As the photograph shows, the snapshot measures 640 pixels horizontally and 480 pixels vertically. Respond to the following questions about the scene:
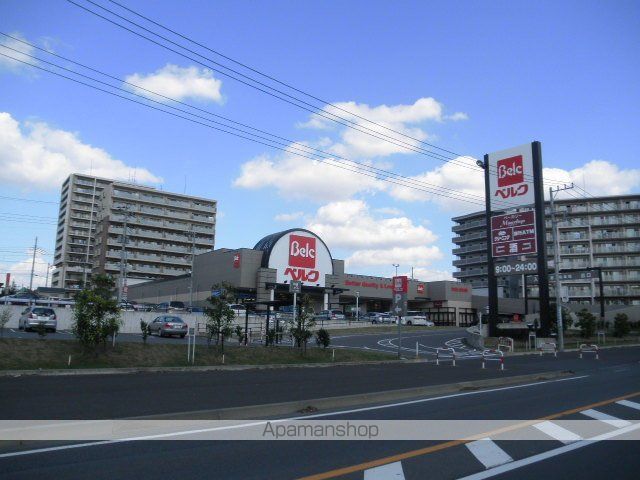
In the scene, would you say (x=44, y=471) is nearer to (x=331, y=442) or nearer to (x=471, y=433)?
(x=331, y=442)

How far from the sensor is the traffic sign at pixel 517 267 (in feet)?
142

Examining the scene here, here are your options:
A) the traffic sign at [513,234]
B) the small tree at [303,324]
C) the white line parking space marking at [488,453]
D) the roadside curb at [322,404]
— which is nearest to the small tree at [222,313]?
the small tree at [303,324]

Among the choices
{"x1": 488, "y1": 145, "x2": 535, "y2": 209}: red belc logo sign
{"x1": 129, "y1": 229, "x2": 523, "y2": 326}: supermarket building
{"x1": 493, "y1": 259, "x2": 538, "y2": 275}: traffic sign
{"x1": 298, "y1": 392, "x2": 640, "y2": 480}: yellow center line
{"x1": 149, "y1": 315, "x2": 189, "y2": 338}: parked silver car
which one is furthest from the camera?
{"x1": 129, "y1": 229, "x2": 523, "y2": 326}: supermarket building

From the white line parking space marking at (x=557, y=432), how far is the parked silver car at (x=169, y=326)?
26651 millimetres

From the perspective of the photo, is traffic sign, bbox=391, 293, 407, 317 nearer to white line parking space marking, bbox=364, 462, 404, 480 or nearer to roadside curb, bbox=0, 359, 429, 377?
roadside curb, bbox=0, 359, 429, 377

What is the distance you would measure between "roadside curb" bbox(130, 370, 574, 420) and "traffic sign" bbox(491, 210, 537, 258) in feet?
93.3

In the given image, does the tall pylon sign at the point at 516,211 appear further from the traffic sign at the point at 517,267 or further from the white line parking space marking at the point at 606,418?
the white line parking space marking at the point at 606,418

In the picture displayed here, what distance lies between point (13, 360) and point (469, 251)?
10759cm

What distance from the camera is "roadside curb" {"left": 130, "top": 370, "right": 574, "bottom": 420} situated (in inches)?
393

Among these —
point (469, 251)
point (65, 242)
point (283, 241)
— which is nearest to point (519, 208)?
point (283, 241)

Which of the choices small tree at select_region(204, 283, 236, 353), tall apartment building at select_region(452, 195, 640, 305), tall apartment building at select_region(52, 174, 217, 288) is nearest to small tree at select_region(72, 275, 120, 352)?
small tree at select_region(204, 283, 236, 353)

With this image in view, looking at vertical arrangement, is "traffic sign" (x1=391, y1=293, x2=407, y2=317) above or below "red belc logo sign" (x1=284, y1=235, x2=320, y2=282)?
below

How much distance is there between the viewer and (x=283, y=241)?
64.1 meters

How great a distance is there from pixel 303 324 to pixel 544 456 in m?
18.3
